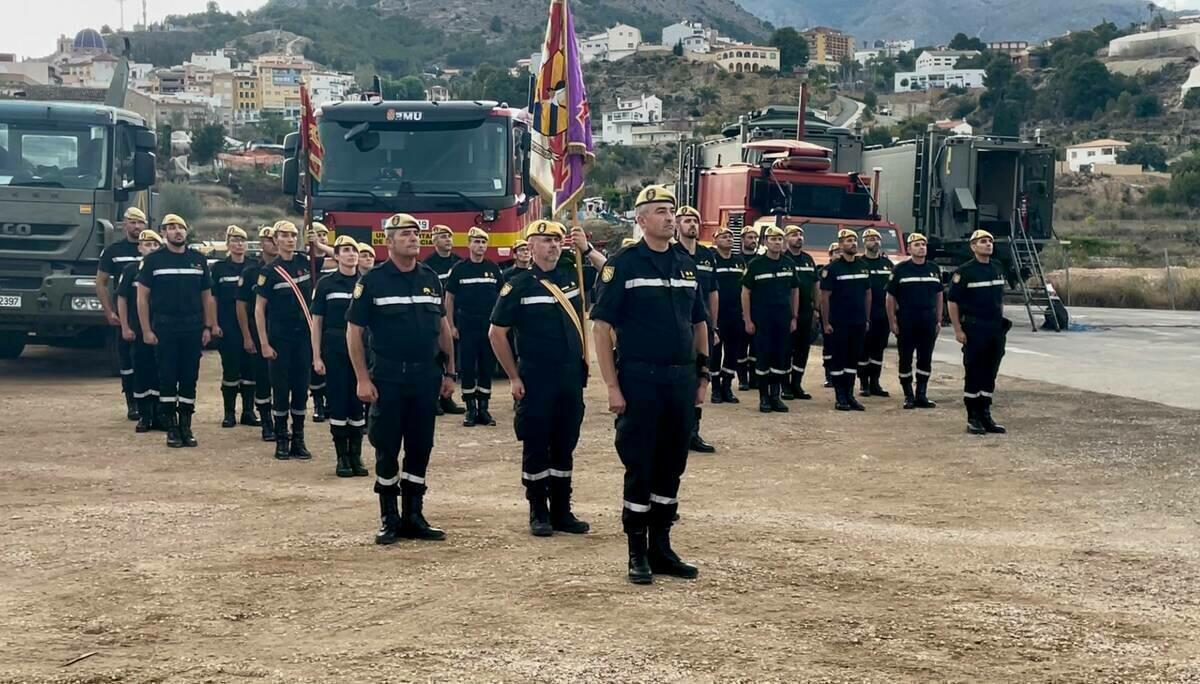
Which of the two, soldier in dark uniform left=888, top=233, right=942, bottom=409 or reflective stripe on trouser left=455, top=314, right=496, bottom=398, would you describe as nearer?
reflective stripe on trouser left=455, top=314, right=496, bottom=398

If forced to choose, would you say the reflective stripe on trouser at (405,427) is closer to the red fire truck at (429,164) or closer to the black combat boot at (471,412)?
the black combat boot at (471,412)

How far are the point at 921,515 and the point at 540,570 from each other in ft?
9.83

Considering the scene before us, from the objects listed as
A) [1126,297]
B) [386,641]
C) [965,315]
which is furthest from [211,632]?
[1126,297]

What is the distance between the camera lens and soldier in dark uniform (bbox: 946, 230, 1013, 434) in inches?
503

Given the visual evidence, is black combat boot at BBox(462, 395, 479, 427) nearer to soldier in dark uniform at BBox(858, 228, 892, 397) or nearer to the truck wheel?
soldier in dark uniform at BBox(858, 228, 892, 397)

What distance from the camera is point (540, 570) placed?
7254mm

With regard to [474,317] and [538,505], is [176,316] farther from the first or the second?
[538,505]

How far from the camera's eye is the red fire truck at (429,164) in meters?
16.0

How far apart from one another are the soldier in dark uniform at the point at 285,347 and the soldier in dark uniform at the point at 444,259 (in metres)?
2.07

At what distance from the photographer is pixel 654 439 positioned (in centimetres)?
712

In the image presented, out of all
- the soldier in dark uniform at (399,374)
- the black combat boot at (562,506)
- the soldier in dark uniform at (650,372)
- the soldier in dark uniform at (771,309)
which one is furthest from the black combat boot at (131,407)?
the soldier in dark uniform at (650,372)

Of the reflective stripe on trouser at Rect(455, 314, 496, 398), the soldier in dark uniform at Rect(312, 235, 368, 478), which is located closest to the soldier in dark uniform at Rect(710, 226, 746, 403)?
the reflective stripe on trouser at Rect(455, 314, 496, 398)

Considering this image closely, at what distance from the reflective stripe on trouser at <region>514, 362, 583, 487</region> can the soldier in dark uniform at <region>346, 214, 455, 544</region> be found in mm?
524

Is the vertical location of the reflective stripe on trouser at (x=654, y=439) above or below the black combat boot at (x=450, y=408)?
above
